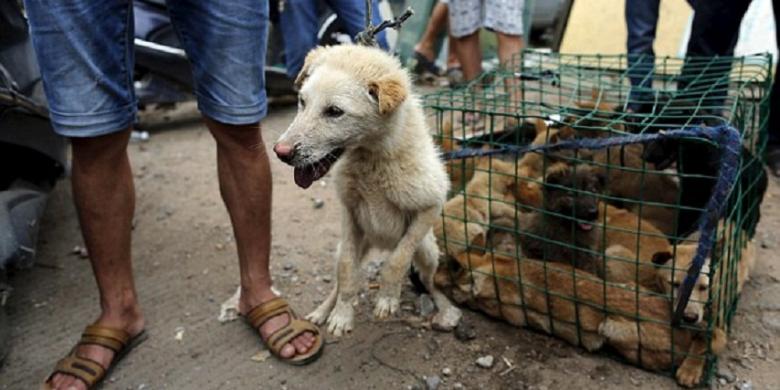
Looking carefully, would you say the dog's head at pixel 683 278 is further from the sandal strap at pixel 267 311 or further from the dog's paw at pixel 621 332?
the sandal strap at pixel 267 311

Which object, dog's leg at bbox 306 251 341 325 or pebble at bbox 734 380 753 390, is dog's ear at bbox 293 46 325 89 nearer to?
dog's leg at bbox 306 251 341 325

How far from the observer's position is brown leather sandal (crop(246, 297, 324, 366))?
2.80 meters

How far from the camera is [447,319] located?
10.1 feet

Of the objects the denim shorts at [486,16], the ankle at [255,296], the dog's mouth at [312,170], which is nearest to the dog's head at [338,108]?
the dog's mouth at [312,170]

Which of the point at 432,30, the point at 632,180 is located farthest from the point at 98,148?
the point at 432,30

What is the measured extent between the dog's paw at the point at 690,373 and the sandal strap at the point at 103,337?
231cm

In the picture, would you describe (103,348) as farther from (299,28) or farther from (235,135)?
(299,28)

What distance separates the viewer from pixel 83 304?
129 inches

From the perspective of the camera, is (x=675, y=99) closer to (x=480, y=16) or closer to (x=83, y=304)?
(x=480, y=16)

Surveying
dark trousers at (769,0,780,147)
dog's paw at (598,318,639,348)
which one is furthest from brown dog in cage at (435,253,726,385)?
dark trousers at (769,0,780,147)

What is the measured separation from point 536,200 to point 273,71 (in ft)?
10.6

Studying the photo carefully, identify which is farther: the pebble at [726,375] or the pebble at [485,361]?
the pebble at [485,361]

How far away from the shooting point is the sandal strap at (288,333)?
2.81 m

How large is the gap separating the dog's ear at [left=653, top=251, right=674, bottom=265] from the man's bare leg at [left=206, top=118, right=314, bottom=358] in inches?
62.5
